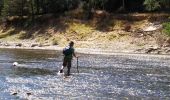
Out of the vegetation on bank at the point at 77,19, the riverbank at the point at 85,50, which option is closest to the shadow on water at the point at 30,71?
the riverbank at the point at 85,50

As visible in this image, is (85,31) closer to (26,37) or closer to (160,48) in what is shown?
(26,37)

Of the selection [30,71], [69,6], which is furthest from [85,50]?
[30,71]

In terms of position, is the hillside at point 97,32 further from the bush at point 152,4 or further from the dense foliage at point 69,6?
the dense foliage at point 69,6

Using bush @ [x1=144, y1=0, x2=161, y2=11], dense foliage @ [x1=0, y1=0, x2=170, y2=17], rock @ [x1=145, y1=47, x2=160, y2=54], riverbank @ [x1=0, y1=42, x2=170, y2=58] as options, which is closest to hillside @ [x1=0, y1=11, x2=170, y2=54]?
rock @ [x1=145, y1=47, x2=160, y2=54]

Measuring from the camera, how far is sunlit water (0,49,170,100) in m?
26.9

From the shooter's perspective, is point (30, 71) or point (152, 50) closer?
point (30, 71)

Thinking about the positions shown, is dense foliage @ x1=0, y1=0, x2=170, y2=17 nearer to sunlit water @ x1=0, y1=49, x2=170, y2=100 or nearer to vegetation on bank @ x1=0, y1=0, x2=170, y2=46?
vegetation on bank @ x1=0, y1=0, x2=170, y2=46

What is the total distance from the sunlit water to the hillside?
70.8ft

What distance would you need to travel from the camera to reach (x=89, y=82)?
108 feet

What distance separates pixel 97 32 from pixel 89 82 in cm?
4490

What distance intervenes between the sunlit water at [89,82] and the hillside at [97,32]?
21.6 m

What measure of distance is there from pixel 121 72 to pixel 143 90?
10513mm

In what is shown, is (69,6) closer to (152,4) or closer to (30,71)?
(152,4)

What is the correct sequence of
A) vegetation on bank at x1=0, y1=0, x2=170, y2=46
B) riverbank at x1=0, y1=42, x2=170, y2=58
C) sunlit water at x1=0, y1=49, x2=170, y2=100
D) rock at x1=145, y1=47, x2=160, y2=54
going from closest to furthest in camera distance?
sunlit water at x1=0, y1=49, x2=170, y2=100, riverbank at x1=0, y1=42, x2=170, y2=58, rock at x1=145, y1=47, x2=160, y2=54, vegetation on bank at x1=0, y1=0, x2=170, y2=46
